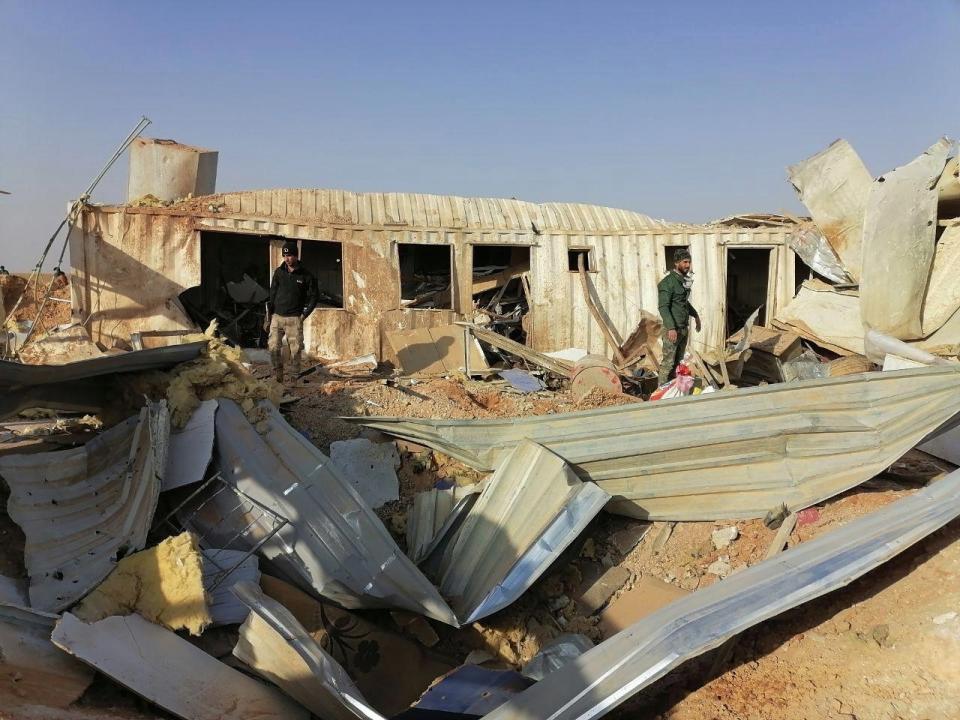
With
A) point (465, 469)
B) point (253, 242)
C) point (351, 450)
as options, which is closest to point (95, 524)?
point (351, 450)

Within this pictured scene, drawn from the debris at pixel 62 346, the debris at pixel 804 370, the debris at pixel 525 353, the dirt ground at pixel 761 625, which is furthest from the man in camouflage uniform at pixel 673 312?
the debris at pixel 62 346

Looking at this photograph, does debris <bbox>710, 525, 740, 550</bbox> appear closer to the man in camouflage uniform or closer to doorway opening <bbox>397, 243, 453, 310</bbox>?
the man in camouflage uniform

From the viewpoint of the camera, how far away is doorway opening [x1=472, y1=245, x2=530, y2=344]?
476 inches

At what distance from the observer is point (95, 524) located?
173 inches

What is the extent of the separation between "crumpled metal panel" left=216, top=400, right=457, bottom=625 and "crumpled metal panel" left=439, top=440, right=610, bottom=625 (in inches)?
12.8

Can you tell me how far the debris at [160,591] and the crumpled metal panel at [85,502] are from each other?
0.64 feet

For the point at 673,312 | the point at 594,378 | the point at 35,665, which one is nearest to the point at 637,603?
the point at 35,665

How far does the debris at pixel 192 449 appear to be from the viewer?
466 centimetres

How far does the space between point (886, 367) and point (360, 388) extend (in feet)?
17.6

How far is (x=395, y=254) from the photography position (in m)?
11.5

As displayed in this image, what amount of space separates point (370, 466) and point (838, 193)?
27.6 feet

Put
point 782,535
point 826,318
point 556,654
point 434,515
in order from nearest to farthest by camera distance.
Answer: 1. point 556,654
2. point 782,535
3. point 434,515
4. point 826,318

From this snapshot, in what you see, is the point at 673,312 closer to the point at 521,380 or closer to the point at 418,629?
the point at 521,380

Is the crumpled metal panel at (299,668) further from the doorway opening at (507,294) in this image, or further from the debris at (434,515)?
the doorway opening at (507,294)
